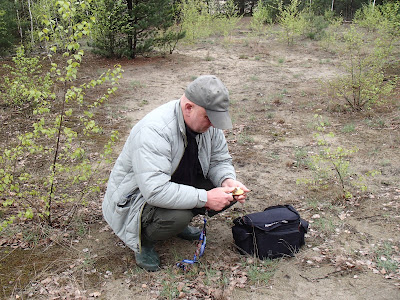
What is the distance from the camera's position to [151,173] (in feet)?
8.36

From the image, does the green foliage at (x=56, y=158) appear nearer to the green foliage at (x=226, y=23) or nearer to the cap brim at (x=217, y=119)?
the cap brim at (x=217, y=119)

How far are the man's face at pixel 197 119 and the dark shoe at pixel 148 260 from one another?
1.07 meters

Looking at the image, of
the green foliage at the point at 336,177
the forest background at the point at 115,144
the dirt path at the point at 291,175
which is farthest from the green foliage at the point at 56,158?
the green foliage at the point at 336,177

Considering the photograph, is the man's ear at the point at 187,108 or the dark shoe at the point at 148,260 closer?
the man's ear at the point at 187,108

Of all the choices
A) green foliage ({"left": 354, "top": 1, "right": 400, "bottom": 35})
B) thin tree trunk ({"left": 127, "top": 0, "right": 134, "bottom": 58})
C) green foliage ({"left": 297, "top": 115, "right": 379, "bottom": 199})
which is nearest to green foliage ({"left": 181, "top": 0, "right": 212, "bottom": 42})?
thin tree trunk ({"left": 127, "top": 0, "right": 134, "bottom": 58})

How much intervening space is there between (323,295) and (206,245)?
41.9 inches

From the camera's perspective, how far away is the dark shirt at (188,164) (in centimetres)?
288

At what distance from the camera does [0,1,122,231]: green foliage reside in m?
2.96

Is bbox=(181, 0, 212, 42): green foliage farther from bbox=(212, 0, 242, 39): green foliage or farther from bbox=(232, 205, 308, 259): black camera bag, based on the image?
bbox=(232, 205, 308, 259): black camera bag

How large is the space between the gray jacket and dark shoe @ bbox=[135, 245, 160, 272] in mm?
152

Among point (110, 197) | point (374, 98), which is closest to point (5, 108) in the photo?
point (110, 197)

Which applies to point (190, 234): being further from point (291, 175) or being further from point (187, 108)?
point (291, 175)

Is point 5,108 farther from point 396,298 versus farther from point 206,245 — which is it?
point 396,298

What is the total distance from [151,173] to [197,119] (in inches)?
19.7
